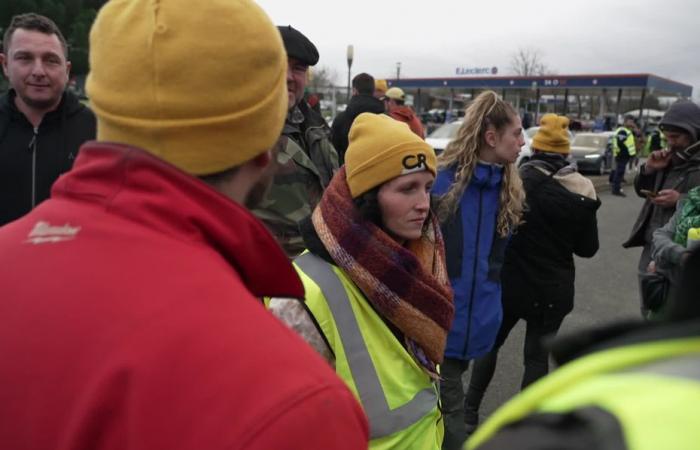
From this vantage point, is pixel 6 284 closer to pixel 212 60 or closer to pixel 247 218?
pixel 247 218

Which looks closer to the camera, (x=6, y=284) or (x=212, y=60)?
(x=6, y=284)

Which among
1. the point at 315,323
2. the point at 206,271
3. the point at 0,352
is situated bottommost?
the point at 315,323

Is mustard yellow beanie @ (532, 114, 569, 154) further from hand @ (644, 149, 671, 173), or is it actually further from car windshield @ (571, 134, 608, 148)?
car windshield @ (571, 134, 608, 148)

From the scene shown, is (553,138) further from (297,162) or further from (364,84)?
(364,84)

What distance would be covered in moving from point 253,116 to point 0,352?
548 mm

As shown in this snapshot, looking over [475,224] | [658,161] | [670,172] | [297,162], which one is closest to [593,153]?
[658,161]

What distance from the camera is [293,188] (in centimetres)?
308

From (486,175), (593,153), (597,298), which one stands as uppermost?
(486,175)

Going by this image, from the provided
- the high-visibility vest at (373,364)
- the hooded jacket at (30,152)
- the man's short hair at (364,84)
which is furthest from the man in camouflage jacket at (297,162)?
the man's short hair at (364,84)

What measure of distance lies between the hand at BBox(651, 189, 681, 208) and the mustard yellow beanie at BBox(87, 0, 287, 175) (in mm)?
3574

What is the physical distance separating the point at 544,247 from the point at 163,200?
3.08 meters

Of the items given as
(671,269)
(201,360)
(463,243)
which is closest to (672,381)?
(201,360)

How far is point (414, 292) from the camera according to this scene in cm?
194

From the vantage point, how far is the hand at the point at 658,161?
4012 millimetres
